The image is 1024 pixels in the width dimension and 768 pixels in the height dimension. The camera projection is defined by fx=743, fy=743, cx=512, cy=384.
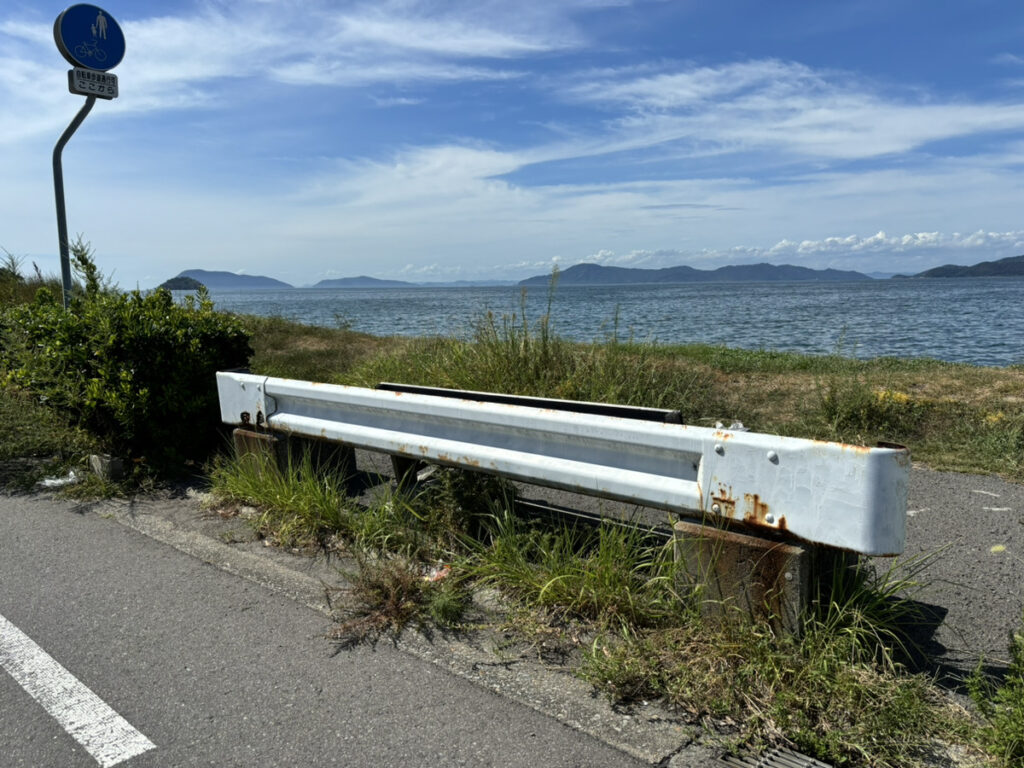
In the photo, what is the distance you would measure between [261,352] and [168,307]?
7.96 meters

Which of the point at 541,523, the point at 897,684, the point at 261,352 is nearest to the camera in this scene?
the point at 897,684

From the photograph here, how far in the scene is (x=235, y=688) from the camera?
2.74 meters

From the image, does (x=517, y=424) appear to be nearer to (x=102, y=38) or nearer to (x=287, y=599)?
(x=287, y=599)

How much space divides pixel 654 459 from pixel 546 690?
105 centimetres

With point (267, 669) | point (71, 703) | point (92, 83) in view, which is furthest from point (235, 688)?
point (92, 83)

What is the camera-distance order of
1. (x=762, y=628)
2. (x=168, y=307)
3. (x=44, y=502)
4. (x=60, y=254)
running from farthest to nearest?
(x=60, y=254)
(x=168, y=307)
(x=44, y=502)
(x=762, y=628)

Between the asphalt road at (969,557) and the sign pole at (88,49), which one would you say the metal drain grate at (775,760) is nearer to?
the asphalt road at (969,557)

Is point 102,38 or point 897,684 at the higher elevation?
point 102,38

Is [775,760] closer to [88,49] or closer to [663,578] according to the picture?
[663,578]

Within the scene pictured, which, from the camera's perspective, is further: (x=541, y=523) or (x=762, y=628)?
(x=541, y=523)

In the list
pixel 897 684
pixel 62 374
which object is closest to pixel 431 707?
pixel 897 684

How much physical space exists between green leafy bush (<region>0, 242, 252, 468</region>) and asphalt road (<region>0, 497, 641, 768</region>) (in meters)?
1.62

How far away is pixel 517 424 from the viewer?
11.7 ft

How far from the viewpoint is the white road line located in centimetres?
240
